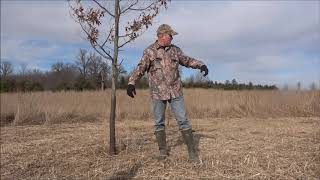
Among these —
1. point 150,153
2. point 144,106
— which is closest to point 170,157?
point 150,153

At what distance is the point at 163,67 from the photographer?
269 inches

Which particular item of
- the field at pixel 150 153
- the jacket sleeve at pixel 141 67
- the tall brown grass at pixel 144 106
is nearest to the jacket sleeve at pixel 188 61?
the jacket sleeve at pixel 141 67

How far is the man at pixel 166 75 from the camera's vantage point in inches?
268

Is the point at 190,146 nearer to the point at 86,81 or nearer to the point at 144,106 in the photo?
the point at 144,106

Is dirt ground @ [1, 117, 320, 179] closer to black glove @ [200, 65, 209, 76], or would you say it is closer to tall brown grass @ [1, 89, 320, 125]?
black glove @ [200, 65, 209, 76]

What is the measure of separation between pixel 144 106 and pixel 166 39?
1060cm

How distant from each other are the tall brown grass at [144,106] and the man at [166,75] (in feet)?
25.6

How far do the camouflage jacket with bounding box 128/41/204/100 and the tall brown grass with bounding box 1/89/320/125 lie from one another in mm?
7817

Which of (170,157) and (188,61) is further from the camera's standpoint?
(170,157)

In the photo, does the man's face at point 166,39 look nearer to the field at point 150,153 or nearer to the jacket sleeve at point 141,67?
the jacket sleeve at point 141,67

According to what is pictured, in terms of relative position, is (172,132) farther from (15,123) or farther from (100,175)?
(15,123)

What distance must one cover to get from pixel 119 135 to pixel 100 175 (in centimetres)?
385

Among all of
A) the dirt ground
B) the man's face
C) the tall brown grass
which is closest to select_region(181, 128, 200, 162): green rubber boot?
the dirt ground

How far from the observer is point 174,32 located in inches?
270
